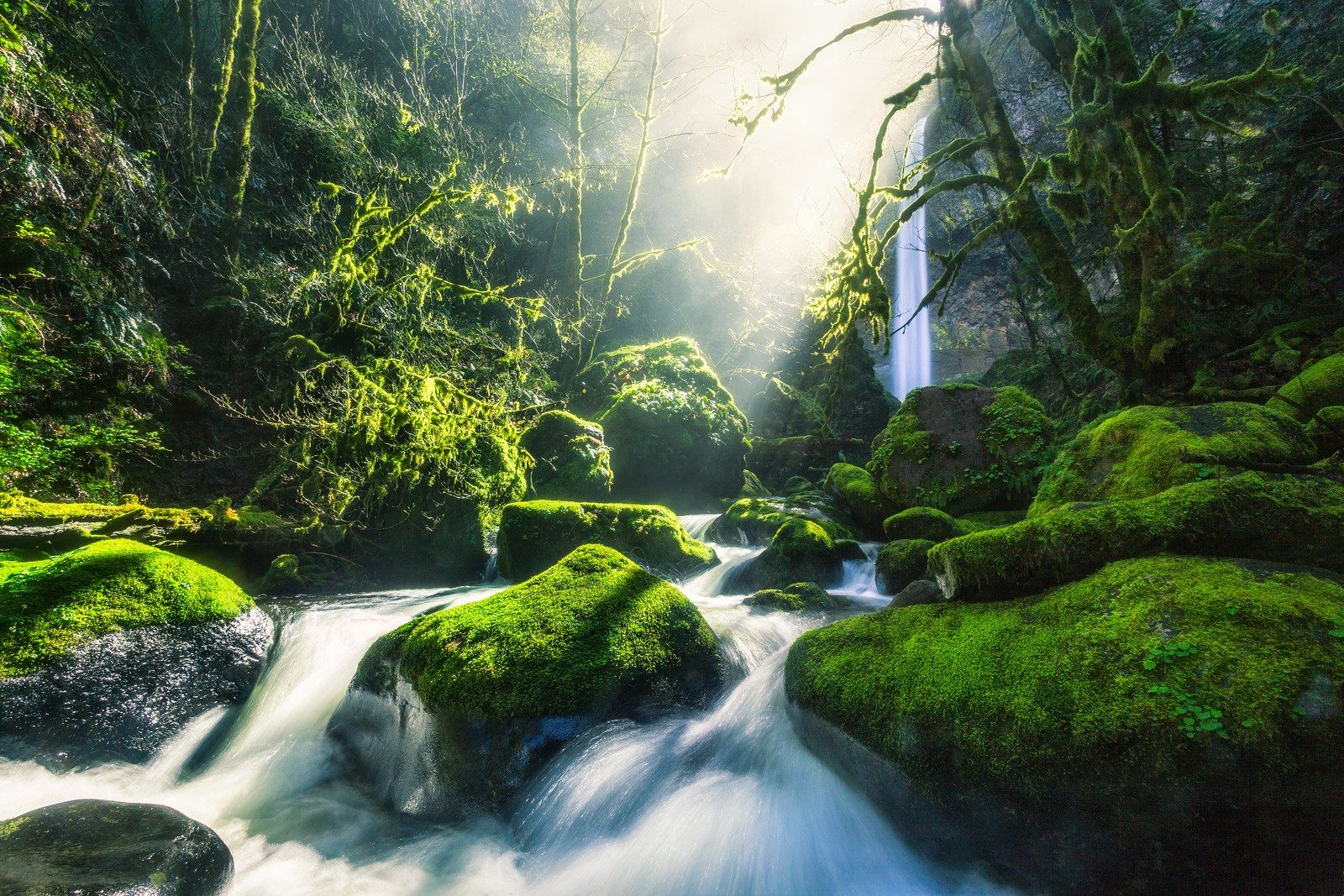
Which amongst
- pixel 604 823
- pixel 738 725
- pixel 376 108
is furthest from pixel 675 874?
pixel 376 108

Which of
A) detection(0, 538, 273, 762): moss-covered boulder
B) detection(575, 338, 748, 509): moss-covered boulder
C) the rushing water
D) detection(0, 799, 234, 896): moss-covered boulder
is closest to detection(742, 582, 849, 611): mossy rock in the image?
the rushing water

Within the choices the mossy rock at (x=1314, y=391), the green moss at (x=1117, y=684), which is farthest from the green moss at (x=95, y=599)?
the mossy rock at (x=1314, y=391)

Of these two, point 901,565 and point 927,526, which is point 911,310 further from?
point 901,565

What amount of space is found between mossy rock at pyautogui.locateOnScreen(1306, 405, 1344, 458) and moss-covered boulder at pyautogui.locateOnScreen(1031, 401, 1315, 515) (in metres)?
0.22

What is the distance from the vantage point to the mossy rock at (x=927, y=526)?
23.9ft

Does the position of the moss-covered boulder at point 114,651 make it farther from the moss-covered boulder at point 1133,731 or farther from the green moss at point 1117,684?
the moss-covered boulder at point 1133,731

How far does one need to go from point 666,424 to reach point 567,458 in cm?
350

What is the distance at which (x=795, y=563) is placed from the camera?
7.11 meters

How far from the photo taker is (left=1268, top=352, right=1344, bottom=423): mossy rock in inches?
179

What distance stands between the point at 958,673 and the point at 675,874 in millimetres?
1741

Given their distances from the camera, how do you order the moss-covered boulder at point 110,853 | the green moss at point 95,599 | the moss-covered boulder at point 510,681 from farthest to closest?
the green moss at point 95,599 < the moss-covered boulder at point 510,681 < the moss-covered boulder at point 110,853

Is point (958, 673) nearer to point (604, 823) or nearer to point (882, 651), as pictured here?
point (882, 651)

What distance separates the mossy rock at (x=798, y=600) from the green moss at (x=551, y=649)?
6.78 ft

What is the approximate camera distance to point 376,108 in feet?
44.3
